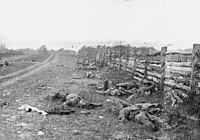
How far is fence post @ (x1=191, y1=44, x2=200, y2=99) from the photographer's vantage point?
704cm

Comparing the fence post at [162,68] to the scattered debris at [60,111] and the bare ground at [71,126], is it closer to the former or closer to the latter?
the bare ground at [71,126]

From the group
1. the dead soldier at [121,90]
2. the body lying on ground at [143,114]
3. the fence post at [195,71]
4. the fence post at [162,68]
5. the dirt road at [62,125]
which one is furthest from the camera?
the dead soldier at [121,90]

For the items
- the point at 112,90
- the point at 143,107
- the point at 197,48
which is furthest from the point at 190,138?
the point at 112,90

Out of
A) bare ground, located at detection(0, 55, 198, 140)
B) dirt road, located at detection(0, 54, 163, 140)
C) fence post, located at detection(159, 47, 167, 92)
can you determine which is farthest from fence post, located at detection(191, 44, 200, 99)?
fence post, located at detection(159, 47, 167, 92)

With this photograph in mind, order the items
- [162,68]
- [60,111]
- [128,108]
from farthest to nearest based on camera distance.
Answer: [162,68] → [60,111] → [128,108]

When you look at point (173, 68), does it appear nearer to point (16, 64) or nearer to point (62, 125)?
point (62, 125)

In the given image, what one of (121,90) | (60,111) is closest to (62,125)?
(60,111)

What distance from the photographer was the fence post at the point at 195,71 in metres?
7.04

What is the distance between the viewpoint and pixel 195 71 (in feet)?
23.7

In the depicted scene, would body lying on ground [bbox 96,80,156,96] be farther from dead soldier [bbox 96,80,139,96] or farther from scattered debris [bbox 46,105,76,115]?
scattered debris [bbox 46,105,76,115]

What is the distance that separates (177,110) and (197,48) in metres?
1.98

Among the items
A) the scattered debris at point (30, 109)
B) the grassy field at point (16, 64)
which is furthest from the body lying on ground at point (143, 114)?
the grassy field at point (16, 64)

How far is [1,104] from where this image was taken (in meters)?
8.20

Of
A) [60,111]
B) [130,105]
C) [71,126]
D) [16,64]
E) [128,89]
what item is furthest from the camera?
[16,64]
